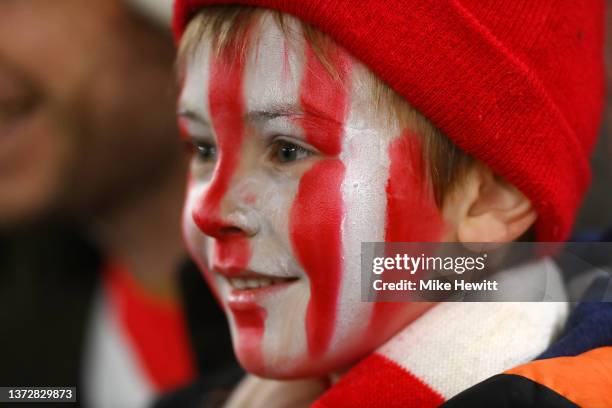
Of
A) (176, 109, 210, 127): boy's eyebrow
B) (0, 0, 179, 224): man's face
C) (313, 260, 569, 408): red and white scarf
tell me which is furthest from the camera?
(0, 0, 179, 224): man's face

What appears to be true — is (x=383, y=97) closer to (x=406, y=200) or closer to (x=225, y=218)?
(x=406, y=200)

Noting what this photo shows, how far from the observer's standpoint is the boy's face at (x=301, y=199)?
1103 millimetres

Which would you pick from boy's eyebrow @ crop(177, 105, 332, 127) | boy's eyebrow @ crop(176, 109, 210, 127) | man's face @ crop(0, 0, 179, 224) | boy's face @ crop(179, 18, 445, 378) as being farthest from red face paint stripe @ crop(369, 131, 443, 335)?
man's face @ crop(0, 0, 179, 224)

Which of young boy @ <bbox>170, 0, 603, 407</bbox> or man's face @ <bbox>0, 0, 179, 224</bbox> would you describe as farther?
man's face @ <bbox>0, 0, 179, 224</bbox>

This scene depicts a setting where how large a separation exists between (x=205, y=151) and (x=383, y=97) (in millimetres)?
290

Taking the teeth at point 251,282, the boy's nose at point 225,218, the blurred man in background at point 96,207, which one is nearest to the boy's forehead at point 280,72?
the boy's nose at point 225,218

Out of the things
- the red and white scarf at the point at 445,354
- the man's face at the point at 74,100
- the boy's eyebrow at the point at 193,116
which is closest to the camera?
the red and white scarf at the point at 445,354

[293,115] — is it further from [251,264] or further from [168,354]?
[168,354]

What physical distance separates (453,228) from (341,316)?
195 millimetres

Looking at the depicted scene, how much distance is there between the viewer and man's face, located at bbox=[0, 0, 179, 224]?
6.81 feet

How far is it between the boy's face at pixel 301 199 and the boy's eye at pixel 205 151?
38 millimetres

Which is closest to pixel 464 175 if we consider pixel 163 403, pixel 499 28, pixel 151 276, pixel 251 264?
pixel 499 28

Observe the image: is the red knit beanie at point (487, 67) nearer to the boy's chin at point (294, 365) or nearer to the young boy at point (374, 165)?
the young boy at point (374, 165)

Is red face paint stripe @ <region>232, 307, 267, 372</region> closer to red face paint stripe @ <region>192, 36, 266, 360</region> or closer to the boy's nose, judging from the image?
red face paint stripe @ <region>192, 36, 266, 360</region>
